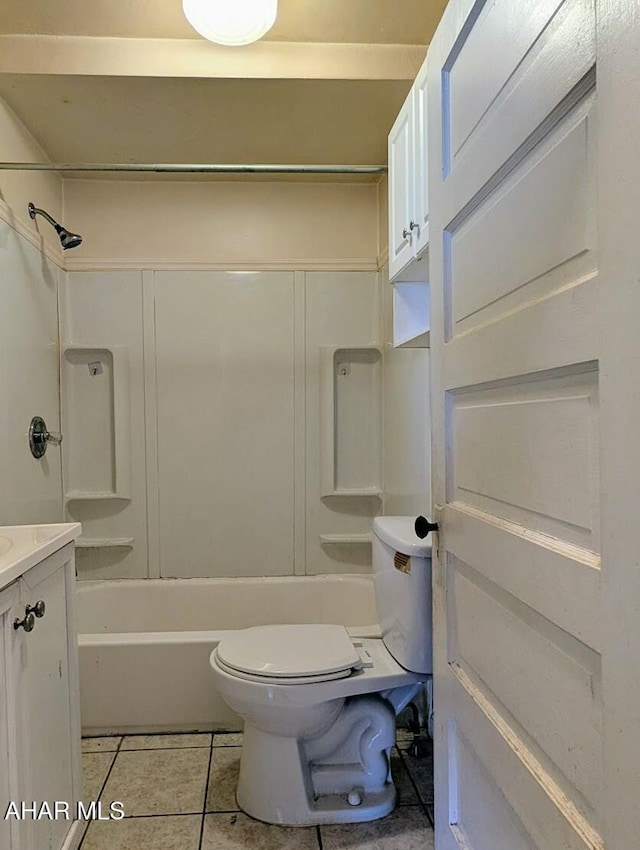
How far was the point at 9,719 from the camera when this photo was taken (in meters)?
1.12

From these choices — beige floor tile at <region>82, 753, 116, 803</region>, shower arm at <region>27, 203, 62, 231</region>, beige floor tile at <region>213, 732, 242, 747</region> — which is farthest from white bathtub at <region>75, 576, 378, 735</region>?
shower arm at <region>27, 203, 62, 231</region>

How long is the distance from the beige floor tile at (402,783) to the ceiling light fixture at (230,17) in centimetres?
235

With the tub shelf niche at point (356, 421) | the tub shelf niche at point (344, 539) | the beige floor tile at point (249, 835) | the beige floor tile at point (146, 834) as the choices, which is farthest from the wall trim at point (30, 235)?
the beige floor tile at point (249, 835)

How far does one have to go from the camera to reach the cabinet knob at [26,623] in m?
1.15

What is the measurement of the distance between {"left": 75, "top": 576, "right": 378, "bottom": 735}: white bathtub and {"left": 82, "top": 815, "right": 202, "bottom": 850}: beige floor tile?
1.52ft

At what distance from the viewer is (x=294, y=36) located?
1928mm

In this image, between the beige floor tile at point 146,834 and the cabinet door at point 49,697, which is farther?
the beige floor tile at point 146,834

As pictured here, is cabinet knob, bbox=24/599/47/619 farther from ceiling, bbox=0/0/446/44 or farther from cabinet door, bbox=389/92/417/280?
ceiling, bbox=0/0/446/44

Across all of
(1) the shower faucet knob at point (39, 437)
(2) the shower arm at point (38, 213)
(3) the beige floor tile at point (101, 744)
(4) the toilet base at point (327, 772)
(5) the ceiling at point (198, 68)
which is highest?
(5) the ceiling at point (198, 68)

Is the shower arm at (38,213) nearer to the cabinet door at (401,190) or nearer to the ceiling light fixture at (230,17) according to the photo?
the ceiling light fixture at (230,17)

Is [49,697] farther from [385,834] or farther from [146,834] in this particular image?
[385,834]

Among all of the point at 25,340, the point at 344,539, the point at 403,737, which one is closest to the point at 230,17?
the point at 25,340

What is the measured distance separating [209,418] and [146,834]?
171cm

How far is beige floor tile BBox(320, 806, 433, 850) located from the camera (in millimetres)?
1595
